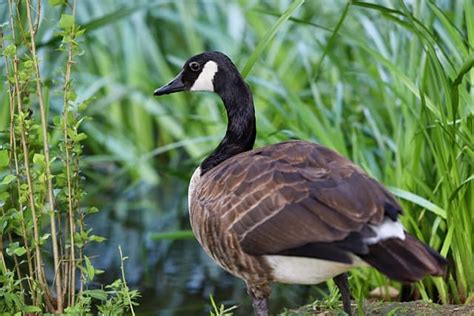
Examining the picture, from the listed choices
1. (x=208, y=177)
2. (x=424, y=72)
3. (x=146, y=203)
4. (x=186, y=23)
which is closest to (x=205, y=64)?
(x=208, y=177)

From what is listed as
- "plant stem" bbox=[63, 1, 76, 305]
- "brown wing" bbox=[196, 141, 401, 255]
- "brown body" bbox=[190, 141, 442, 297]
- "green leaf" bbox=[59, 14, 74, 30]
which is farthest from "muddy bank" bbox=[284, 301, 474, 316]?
"green leaf" bbox=[59, 14, 74, 30]

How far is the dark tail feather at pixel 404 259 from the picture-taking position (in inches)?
136

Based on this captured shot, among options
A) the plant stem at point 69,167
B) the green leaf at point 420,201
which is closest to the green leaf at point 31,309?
the plant stem at point 69,167

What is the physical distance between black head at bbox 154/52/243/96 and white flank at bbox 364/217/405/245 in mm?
1220

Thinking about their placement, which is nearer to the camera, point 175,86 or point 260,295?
point 260,295

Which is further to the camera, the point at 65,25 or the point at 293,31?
the point at 293,31

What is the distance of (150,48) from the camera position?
9.23 m

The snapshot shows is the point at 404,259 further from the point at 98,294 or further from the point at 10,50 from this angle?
the point at 10,50

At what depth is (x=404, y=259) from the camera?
3.50 metres

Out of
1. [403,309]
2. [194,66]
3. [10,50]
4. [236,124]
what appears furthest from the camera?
[194,66]

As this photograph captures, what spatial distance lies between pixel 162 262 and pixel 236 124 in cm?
214

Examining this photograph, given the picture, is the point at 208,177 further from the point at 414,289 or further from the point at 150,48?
the point at 150,48

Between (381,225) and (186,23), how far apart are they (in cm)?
581

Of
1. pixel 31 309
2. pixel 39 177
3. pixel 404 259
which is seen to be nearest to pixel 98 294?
pixel 31 309
